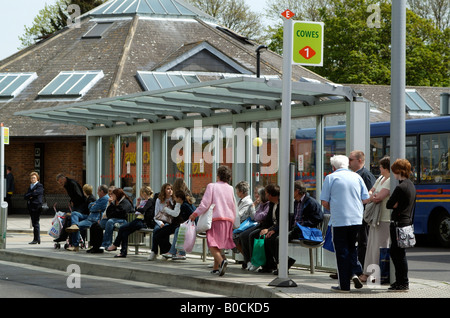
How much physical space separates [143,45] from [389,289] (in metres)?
31.4

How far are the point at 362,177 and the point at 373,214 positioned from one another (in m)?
0.64

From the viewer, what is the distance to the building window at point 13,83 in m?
39.0

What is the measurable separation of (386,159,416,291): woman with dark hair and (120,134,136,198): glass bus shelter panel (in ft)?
32.0

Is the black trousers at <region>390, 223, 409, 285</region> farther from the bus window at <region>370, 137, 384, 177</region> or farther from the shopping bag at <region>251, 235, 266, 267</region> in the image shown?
the bus window at <region>370, 137, 384, 177</region>

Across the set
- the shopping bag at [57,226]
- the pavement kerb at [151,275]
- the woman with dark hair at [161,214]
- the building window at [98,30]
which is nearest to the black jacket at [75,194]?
the shopping bag at [57,226]

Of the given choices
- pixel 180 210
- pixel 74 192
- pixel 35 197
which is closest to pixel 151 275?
pixel 180 210

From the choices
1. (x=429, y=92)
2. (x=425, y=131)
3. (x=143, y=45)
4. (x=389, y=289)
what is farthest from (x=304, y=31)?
(x=429, y=92)

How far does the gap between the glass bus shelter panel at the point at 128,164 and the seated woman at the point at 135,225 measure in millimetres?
2694

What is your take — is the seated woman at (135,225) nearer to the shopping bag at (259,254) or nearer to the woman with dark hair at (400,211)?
the shopping bag at (259,254)

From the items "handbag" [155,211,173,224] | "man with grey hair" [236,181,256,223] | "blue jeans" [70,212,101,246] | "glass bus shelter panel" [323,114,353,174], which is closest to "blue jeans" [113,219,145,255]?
"handbag" [155,211,173,224]

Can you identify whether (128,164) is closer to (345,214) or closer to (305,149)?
(305,149)

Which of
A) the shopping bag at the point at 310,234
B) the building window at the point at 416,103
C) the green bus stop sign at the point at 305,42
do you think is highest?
the building window at the point at 416,103

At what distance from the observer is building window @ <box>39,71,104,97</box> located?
1483 inches
